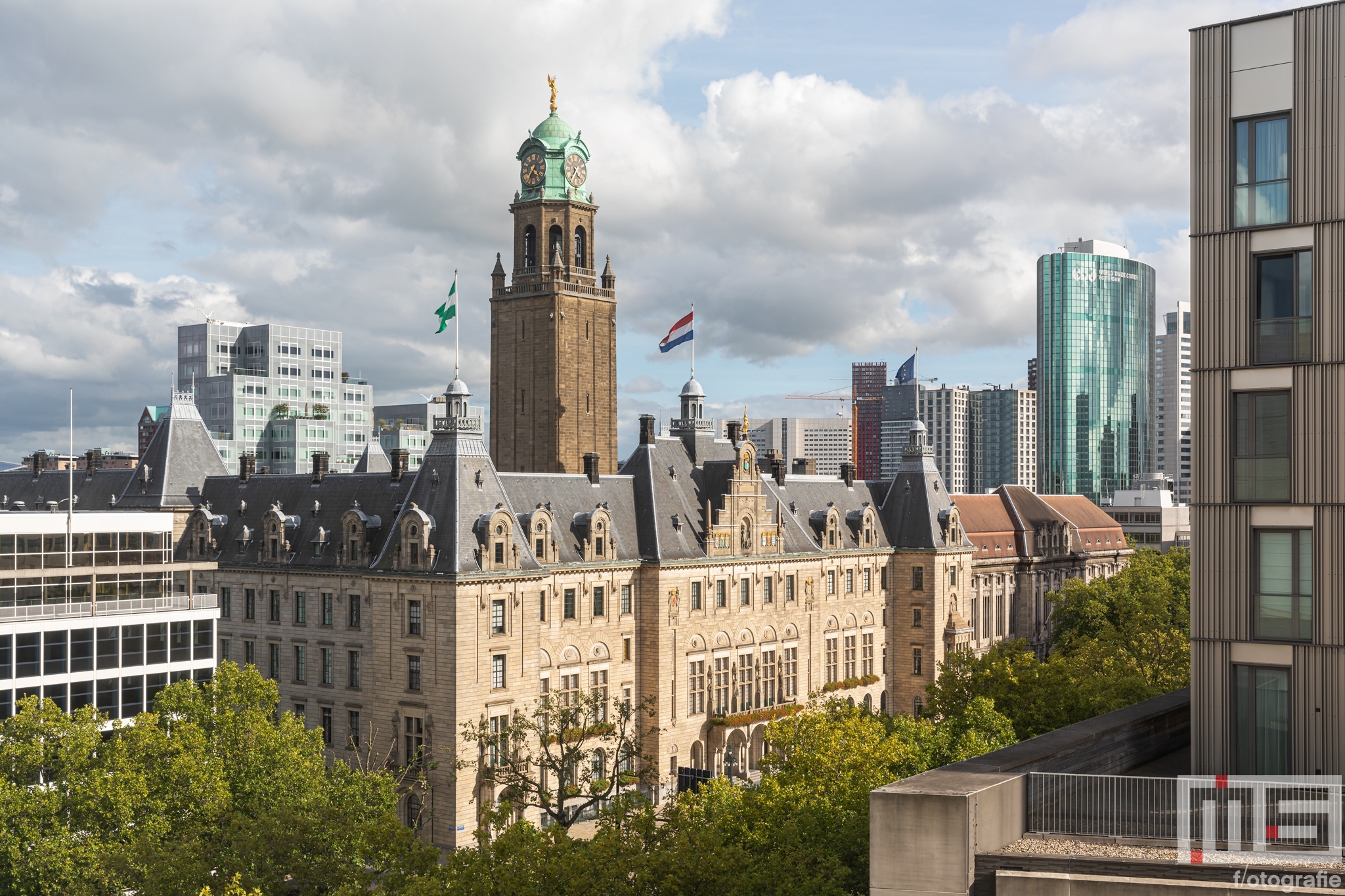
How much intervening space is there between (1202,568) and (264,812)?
135 ft

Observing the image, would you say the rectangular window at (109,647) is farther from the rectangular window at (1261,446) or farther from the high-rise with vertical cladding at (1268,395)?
Answer: the rectangular window at (1261,446)

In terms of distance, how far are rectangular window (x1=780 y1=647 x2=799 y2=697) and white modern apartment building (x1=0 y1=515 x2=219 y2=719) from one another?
50564mm

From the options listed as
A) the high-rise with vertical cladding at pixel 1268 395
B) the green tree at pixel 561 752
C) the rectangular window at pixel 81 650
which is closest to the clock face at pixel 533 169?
the green tree at pixel 561 752

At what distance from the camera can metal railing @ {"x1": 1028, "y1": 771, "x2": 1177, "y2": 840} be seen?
30547 mm

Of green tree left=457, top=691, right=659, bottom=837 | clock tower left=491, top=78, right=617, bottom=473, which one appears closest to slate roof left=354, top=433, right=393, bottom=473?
clock tower left=491, top=78, right=617, bottom=473

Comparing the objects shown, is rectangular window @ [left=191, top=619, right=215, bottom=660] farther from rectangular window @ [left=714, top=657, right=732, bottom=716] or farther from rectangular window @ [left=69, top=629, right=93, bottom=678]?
rectangular window @ [left=714, top=657, right=732, bottom=716]

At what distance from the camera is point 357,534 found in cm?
8894

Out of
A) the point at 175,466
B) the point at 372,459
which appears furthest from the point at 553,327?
the point at 175,466

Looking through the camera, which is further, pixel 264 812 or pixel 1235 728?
pixel 264 812

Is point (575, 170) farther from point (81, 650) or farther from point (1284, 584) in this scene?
point (1284, 584)

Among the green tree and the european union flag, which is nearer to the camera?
the green tree

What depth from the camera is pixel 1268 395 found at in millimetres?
36625

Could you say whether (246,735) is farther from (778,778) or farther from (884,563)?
(884,563)

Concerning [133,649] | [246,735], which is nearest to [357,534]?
[133,649]
